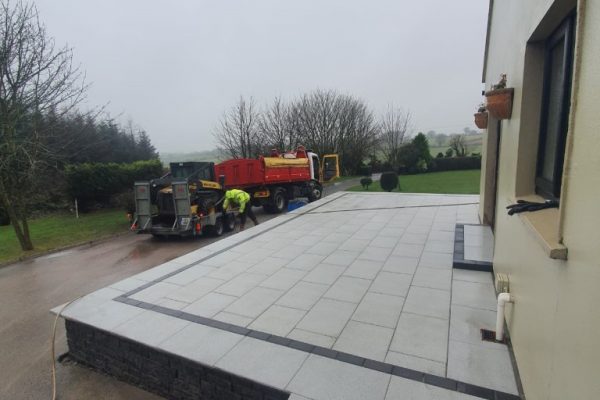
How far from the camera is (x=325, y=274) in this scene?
459 cm

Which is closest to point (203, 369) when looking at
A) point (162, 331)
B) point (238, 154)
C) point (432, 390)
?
point (162, 331)

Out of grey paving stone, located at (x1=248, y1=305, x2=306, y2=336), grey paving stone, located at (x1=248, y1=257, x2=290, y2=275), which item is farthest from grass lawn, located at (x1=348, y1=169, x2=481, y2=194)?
grey paving stone, located at (x1=248, y1=305, x2=306, y2=336)

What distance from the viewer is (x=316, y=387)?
2.38 m

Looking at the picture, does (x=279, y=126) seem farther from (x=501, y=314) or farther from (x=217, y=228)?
(x=501, y=314)

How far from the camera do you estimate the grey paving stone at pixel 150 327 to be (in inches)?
124

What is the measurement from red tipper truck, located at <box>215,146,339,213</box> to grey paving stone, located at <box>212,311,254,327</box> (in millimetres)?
7619

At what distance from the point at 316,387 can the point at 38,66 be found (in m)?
10.4

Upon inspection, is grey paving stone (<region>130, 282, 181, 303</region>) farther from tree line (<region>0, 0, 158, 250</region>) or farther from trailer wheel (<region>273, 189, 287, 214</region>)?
trailer wheel (<region>273, 189, 287, 214</region>)

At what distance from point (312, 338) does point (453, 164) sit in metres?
29.1

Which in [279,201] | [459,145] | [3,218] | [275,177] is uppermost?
[459,145]

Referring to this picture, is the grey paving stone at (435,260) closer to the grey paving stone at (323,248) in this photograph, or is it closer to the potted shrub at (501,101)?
the grey paving stone at (323,248)

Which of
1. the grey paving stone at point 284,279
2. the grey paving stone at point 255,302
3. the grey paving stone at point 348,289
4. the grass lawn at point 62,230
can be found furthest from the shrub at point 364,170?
the grey paving stone at point 255,302

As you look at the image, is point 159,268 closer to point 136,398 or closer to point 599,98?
point 136,398

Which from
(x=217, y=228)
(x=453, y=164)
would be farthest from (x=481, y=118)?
(x=453, y=164)
